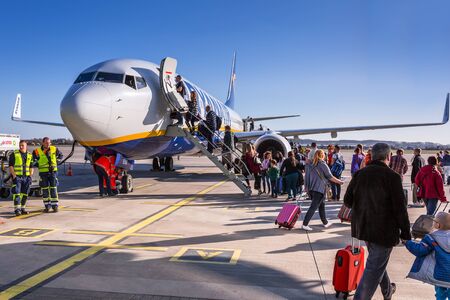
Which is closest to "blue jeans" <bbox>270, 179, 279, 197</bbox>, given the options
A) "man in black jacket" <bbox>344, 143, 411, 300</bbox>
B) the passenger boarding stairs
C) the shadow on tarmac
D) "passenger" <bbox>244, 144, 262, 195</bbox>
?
"passenger" <bbox>244, 144, 262, 195</bbox>

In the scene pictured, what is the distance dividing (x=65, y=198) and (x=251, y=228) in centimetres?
639

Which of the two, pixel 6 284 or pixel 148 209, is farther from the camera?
pixel 148 209

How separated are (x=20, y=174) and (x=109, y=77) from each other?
3767 mm

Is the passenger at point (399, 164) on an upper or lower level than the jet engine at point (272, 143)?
lower

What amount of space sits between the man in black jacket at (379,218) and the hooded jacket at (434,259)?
21cm

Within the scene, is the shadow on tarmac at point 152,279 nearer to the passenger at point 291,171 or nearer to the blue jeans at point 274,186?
the passenger at point 291,171

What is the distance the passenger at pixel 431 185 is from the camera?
7.57 m

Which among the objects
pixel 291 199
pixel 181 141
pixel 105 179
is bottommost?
pixel 291 199

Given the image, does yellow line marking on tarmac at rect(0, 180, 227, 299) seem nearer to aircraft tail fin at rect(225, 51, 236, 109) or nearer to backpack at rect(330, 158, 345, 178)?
backpack at rect(330, 158, 345, 178)

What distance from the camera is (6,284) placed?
4.18 m

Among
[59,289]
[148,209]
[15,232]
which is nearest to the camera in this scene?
[59,289]

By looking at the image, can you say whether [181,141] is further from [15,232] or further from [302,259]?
[302,259]

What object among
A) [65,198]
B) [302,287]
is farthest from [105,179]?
[302,287]

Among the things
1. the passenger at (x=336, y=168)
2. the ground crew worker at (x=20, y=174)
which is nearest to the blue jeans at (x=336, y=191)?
the passenger at (x=336, y=168)
